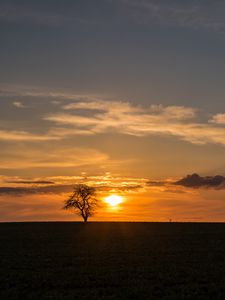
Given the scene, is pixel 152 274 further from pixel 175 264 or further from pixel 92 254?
pixel 92 254

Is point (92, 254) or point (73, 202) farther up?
point (73, 202)

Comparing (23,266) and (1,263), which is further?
(1,263)

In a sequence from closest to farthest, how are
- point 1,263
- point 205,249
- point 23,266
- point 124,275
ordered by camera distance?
point 124,275 → point 23,266 → point 1,263 → point 205,249

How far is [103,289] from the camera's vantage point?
25.9 metres

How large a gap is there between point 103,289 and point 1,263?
15196mm

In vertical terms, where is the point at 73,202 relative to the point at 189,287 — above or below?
above

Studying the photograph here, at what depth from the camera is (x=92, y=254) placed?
145ft

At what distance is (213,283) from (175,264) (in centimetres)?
907

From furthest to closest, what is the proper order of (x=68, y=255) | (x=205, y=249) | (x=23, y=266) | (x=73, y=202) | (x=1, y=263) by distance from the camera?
(x=73, y=202), (x=205, y=249), (x=68, y=255), (x=1, y=263), (x=23, y=266)

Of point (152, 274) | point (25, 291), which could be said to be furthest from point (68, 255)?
point (25, 291)

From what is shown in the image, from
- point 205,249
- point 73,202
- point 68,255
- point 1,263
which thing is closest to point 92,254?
point 68,255

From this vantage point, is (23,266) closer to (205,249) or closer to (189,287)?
(189,287)

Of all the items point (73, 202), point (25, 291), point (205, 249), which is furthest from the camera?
point (73, 202)

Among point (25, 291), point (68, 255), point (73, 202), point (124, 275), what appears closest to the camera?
point (25, 291)
